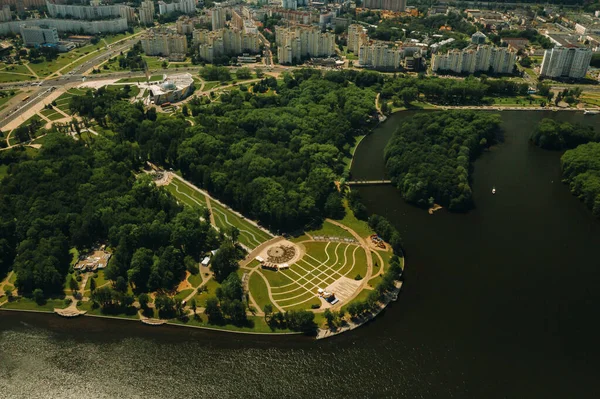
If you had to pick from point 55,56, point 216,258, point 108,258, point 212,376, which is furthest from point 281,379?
point 55,56

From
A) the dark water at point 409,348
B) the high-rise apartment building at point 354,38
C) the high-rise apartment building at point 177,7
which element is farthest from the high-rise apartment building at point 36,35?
the dark water at point 409,348

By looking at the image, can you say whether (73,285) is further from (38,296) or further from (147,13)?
(147,13)

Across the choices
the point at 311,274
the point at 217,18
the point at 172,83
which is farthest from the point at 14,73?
the point at 311,274

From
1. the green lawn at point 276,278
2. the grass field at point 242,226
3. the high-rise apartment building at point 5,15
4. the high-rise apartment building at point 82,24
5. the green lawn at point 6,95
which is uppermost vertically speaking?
the high-rise apartment building at point 5,15

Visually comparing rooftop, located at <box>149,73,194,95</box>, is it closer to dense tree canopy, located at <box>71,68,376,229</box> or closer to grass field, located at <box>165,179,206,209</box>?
dense tree canopy, located at <box>71,68,376,229</box>

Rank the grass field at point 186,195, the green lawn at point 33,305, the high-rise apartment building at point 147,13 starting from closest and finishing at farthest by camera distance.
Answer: the green lawn at point 33,305
the grass field at point 186,195
the high-rise apartment building at point 147,13

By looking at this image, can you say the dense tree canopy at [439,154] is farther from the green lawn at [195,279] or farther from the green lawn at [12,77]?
the green lawn at [12,77]
